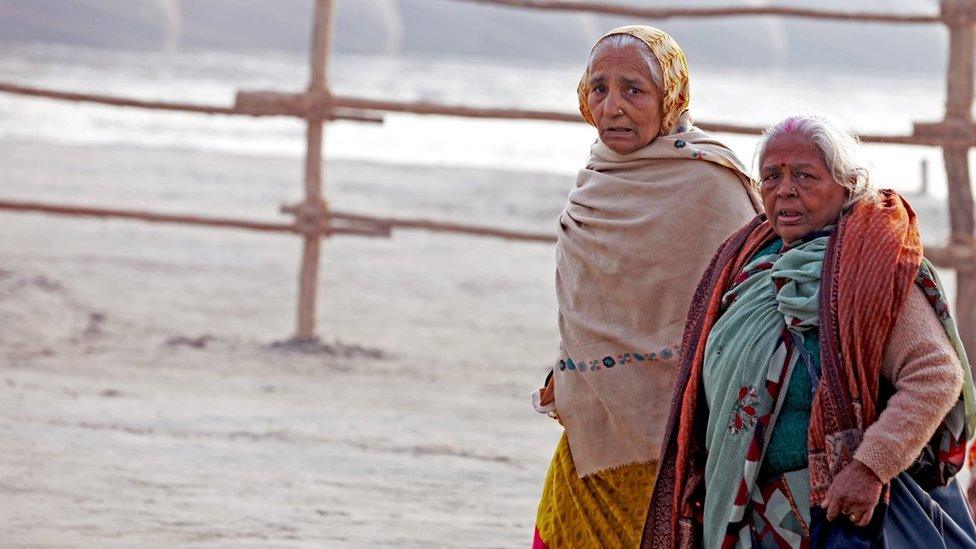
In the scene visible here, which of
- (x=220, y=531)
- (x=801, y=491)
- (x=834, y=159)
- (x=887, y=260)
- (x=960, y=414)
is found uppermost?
(x=834, y=159)

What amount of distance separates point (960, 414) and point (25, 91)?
5464 mm

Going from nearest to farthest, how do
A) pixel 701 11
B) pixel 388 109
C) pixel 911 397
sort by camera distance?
pixel 911 397, pixel 388 109, pixel 701 11

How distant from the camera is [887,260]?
175 centimetres

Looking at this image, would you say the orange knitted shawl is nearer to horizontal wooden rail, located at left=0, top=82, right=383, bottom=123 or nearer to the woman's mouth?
the woman's mouth

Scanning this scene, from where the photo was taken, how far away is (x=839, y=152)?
1856mm

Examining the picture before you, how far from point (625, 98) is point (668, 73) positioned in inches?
3.1

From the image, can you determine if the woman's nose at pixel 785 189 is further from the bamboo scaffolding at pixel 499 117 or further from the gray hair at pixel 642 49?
the bamboo scaffolding at pixel 499 117

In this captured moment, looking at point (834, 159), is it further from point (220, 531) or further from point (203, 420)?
point (203, 420)

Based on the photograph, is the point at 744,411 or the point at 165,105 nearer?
the point at 744,411

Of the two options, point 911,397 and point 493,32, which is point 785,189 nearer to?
point 911,397

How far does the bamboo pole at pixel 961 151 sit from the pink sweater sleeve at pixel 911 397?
382cm

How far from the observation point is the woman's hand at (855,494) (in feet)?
5.65

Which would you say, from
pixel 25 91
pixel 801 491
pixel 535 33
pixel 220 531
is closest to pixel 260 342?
pixel 25 91

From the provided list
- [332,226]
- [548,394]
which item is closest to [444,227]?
[332,226]
